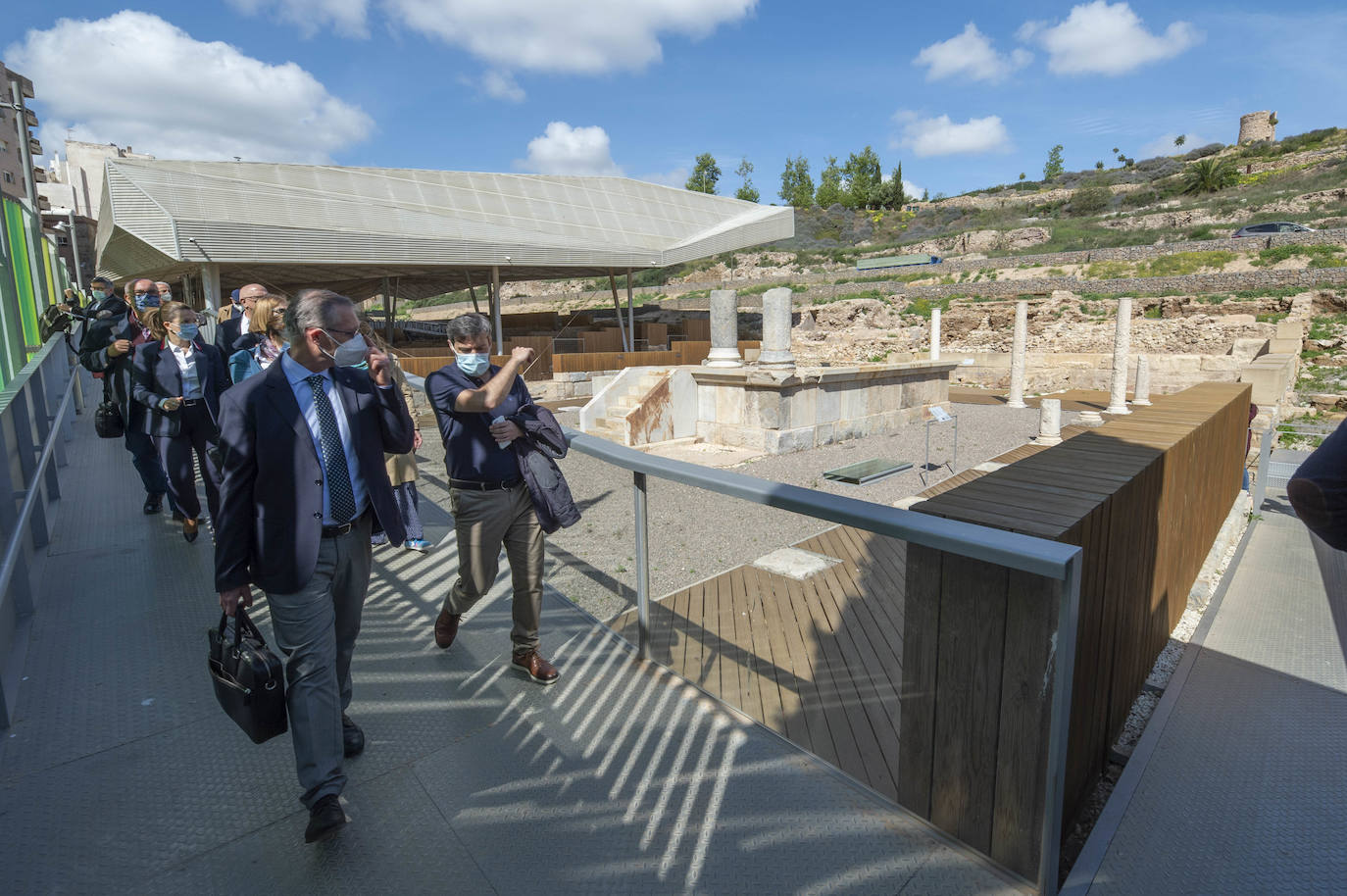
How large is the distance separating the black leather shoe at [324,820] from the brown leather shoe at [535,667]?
100 cm

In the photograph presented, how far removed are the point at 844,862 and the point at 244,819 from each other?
73.3 inches

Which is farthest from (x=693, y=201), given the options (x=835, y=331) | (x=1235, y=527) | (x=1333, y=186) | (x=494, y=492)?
(x=1333, y=186)

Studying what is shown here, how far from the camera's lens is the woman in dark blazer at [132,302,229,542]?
4.61m

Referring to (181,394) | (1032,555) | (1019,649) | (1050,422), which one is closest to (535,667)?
(1019,649)

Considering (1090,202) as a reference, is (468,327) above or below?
below

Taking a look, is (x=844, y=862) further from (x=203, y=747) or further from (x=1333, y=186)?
(x=1333, y=186)

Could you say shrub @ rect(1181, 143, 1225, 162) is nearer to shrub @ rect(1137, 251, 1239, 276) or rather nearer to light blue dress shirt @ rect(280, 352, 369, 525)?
shrub @ rect(1137, 251, 1239, 276)

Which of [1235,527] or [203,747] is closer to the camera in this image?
[203,747]

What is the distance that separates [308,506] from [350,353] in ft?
1.61

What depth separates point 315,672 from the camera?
2.24 meters

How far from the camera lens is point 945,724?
212 centimetres

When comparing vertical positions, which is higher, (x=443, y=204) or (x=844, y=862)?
(x=443, y=204)

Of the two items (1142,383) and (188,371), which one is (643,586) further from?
(1142,383)

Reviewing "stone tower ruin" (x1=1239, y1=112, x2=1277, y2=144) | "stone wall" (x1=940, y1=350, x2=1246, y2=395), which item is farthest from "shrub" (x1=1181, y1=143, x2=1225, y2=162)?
"stone wall" (x1=940, y1=350, x2=1246, y2=395)
